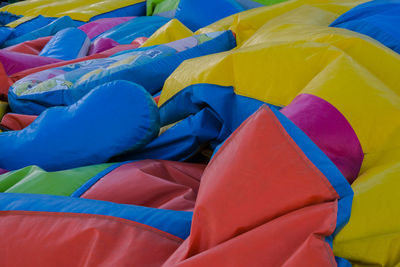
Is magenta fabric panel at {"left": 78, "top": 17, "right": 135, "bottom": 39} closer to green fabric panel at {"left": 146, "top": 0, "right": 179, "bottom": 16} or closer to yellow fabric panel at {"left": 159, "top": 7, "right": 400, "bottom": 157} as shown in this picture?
green fabric panel at {"left": 146, "top": 0, "right": 179, "bottom": 16}

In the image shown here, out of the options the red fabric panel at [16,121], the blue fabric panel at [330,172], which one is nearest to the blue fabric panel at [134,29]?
the red fabric panel at [16,121]

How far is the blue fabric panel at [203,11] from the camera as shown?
1397 millimetres

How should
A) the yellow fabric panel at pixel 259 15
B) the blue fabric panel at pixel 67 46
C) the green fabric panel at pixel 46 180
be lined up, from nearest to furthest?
the green fabric panel at pixel 46 180
the yellow fabric panel at pixel 259 15
the blue fabric panel at pixel 67 46

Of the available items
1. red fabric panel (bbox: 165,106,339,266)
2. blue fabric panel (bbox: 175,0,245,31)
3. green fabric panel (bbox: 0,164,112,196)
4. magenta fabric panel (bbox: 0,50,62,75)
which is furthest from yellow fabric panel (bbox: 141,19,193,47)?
red fabric panel (bbox: 165,106,339,266)

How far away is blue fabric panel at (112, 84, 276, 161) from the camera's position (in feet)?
2.19

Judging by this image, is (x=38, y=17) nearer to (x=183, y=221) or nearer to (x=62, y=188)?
(x=62, y=188)

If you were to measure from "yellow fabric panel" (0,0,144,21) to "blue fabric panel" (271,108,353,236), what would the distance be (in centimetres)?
166

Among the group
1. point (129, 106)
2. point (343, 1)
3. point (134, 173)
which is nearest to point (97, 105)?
point (129, 106)

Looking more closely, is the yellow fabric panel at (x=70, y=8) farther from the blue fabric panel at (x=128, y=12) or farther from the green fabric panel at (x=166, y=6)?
the green fabric panel at (x=166, y=6)

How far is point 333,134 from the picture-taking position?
1.47 ft

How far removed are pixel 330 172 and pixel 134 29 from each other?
138cm

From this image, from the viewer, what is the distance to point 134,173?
22.3 inches

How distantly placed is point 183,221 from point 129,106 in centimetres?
28

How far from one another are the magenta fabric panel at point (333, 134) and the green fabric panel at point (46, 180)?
1.06 feet
